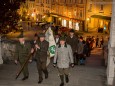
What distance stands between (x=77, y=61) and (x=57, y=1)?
57183 mm

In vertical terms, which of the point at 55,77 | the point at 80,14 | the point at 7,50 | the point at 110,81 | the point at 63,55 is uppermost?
the point at 63,55

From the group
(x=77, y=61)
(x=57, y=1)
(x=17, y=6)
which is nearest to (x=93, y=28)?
(x=57, y=1)

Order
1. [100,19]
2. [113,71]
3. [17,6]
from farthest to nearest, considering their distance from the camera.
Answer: [100,19]
[17,6]
[113,71]

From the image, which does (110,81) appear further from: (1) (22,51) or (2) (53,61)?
(1) (22,51)

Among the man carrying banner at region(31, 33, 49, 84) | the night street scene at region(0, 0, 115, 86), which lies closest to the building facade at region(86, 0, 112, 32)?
the night street scene at region(0, 0, 115, 86)

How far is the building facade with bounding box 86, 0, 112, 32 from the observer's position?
57987 mm

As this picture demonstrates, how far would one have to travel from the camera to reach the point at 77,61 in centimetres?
1586

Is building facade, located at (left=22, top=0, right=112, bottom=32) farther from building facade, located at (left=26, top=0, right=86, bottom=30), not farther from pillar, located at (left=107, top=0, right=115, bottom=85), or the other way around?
pillar, located at (left=107, top=0, right=115, bottom=85)

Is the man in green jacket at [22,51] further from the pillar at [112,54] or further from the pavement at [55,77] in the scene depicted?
the pillar at [112,54]

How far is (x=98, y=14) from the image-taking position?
198 feet

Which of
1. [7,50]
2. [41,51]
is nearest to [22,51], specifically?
[41,51]

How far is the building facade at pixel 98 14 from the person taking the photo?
2283 inches

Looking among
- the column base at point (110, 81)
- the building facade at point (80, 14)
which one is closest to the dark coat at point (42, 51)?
the column base at point (110, 81)

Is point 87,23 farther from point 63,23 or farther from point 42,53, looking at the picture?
point 42,53
